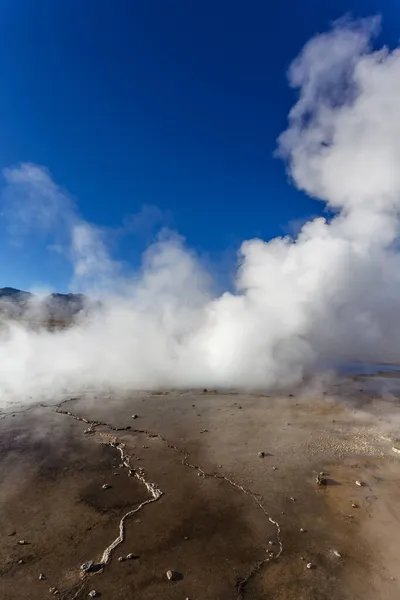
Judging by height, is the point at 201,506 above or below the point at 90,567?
above

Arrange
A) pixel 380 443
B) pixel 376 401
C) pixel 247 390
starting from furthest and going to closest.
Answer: pixel 247 390, pixel 376 401, pixel 380 443

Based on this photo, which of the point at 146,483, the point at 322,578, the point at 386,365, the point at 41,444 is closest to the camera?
the point at 322,578

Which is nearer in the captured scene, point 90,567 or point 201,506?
point 90,567

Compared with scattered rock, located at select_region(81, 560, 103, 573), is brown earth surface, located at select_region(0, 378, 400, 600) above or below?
above

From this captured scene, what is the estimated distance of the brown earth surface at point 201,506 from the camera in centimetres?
401

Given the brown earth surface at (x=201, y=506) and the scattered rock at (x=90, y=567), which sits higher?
the brown earth surface at (x=201, y=506)

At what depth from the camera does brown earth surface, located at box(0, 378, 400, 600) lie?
401 centimetres

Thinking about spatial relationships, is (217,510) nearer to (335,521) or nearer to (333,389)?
(335,521)

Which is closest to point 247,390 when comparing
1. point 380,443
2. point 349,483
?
point 380,443

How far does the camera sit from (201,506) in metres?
5.49

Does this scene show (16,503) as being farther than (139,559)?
Yes

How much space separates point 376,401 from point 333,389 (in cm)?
196

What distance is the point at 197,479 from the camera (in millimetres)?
6340

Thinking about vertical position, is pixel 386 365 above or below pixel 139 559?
above
